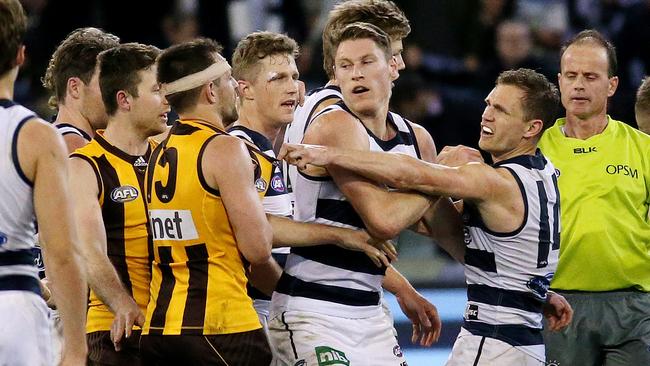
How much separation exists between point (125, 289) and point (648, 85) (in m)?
3.40

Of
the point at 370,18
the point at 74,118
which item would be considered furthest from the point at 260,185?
the point at 74,118

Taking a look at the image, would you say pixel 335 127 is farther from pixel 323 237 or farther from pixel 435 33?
pixel 435 33

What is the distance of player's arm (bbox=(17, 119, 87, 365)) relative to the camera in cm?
417

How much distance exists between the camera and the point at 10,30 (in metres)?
4.20

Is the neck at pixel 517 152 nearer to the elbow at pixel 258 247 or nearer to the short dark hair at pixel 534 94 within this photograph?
the short dark hair at pixel 534 94

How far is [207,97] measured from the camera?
5.21m

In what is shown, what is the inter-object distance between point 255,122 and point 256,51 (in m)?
0.37

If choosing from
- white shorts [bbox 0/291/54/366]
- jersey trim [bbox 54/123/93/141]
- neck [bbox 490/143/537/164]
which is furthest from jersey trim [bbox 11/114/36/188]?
neck [bbox 490/143/537/164]

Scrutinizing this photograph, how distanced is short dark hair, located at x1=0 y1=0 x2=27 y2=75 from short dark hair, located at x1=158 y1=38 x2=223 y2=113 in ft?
3.48

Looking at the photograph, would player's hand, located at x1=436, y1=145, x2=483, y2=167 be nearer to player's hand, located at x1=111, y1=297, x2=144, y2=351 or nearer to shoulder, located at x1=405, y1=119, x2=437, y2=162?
shoulder, located at x1=405, y1=119, x2=437, y2=162

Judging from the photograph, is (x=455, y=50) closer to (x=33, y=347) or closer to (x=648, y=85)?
(x=648, y=85)

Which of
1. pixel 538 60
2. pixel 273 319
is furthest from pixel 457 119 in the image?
pixel 273 319

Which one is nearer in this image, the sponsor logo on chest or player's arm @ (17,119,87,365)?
player's arm @ (17,119,87,365)

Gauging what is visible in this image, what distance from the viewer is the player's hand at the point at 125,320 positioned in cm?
535
